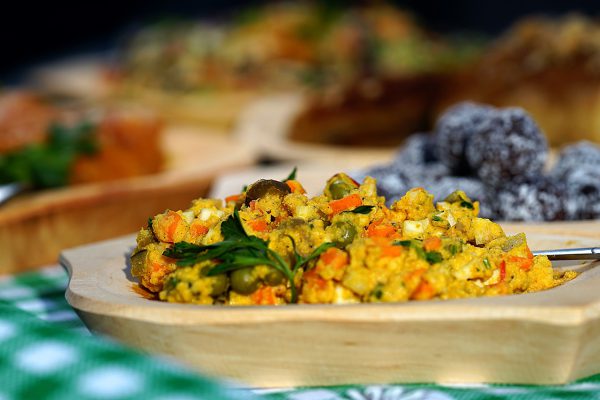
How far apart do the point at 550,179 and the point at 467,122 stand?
0.32 meters

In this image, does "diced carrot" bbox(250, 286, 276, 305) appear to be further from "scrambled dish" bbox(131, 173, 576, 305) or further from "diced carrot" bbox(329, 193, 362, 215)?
"diced carrot" bbox(329, 193, 362, 215)

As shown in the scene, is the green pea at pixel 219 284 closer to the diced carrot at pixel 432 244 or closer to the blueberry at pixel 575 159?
the diced carrot at pixel 432 244

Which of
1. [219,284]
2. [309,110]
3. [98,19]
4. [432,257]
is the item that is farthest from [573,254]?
[98,19]

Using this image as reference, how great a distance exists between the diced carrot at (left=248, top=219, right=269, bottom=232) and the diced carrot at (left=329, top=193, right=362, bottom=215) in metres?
0.15

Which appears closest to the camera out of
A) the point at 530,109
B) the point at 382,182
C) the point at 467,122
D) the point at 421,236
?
the point at 421,236

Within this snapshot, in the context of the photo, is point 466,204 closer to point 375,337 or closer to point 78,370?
point 375,337

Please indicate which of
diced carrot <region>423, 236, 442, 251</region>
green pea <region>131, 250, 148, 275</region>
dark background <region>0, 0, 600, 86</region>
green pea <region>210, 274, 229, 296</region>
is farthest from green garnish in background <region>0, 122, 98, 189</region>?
dark background <region>0, 0, 600, 86</region>

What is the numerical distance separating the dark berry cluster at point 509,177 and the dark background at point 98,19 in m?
6.36

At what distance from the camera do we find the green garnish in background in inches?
119

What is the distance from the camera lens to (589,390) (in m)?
1.59

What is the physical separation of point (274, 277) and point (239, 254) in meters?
0.08

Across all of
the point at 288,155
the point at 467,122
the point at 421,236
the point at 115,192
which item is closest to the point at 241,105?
the point at 288,155

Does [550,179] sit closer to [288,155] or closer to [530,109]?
[288,155]

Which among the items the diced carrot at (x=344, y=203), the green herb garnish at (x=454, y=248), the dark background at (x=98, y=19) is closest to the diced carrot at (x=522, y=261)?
the green herb garnish at (x=454, y=248)
